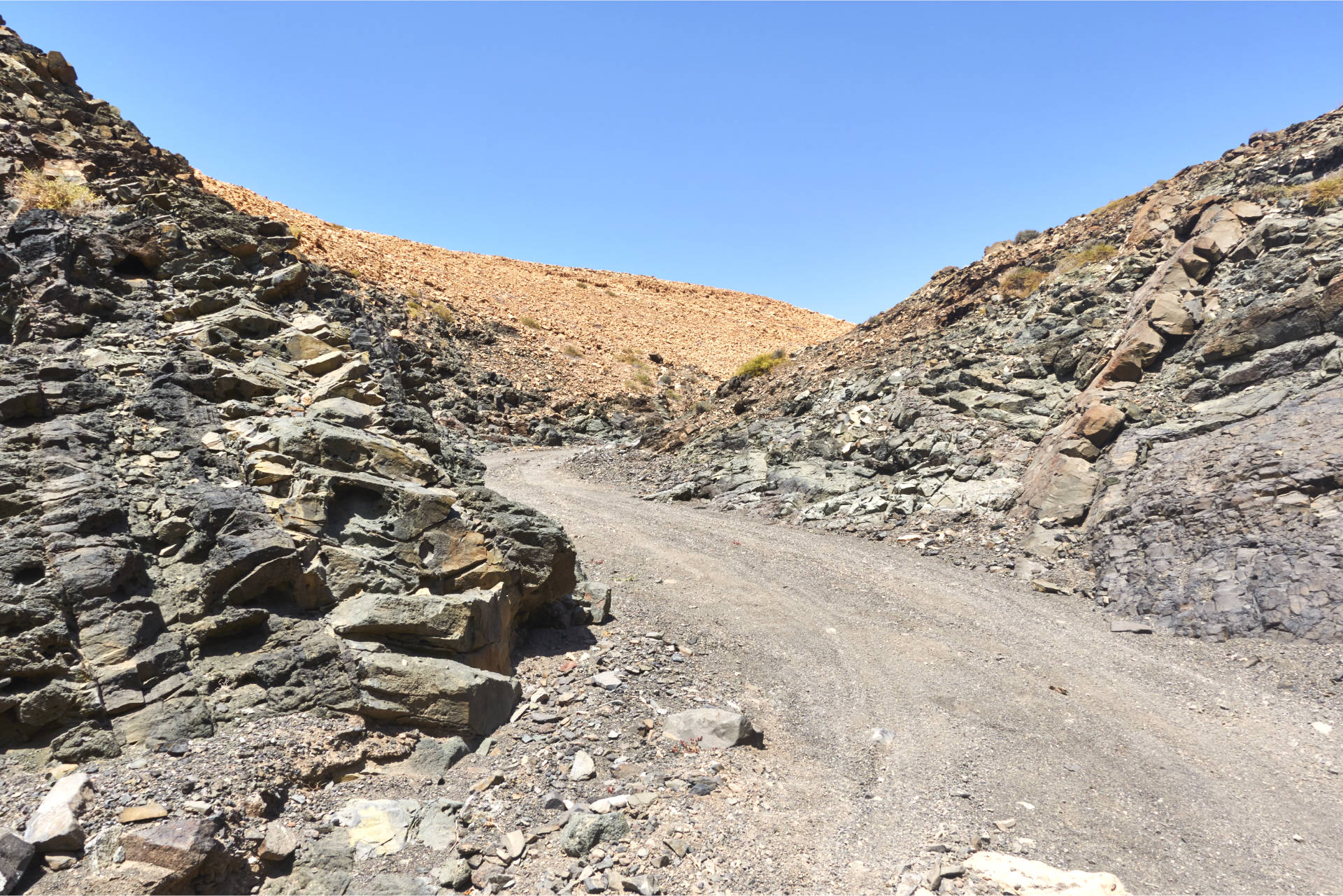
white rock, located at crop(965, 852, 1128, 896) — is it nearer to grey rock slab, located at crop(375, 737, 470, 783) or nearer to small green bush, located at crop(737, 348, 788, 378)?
grey rock slab, located at crop(375, 737, 470, 783)

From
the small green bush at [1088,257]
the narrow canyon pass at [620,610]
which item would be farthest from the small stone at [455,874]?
the small green bush at [1088,257]

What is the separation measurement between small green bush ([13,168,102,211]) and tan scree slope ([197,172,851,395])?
2338 cm

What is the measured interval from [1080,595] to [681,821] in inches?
353

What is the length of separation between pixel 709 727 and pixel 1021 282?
20.5 meters

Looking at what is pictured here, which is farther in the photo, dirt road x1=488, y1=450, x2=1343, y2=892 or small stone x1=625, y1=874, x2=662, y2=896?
dirt road x1=488, y1=450, x2=1343, y2=892

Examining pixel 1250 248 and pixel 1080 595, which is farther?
pixel 1250 248

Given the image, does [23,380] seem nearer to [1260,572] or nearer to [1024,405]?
[1260,572]

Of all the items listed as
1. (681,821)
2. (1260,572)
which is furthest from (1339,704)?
(681,821)

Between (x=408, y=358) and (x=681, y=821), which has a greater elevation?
(x=408, y=358)

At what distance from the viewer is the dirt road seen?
5738mm

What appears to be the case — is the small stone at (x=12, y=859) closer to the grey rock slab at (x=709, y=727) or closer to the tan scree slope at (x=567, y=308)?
the grey rock slab at (x=709, y=727)

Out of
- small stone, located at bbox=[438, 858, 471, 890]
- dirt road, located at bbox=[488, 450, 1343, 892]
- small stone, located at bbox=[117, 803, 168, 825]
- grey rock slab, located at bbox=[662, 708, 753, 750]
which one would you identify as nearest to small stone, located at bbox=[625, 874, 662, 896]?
dirt road, located at bbox=[488, 450, 1343, 892]

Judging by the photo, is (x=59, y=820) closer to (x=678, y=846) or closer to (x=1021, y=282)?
(x=678, y=846)

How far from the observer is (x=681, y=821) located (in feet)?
19.5
